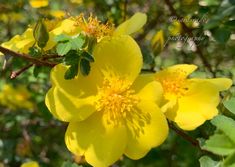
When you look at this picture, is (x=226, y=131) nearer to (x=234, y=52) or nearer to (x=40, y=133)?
(x=234, y=52)

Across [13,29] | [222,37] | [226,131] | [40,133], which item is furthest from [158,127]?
[13,29]

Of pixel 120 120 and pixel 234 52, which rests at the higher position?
pixel 120 120

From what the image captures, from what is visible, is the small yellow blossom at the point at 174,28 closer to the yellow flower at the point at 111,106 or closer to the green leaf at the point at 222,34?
the green leaf at the point at 222,34

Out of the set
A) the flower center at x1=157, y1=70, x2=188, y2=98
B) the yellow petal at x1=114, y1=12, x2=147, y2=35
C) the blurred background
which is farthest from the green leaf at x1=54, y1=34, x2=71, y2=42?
the blurred background

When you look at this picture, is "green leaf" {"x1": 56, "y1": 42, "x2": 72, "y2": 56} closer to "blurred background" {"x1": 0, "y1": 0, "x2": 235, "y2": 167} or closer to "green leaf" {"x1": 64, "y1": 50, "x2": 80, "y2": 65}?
→ "green leaf" {"x1": 64, "y1": 50, "x2": 80, "y2": 65}

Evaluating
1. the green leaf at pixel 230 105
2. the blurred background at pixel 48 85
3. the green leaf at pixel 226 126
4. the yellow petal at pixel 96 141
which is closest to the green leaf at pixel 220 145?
the green leaf at pixel 226 126
